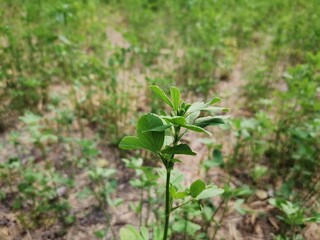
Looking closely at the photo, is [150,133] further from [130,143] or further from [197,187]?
[197,187]

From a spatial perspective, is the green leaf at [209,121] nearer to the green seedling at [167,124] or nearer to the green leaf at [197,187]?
the green seedling at [167,124]

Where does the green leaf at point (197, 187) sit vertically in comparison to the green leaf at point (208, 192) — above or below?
above

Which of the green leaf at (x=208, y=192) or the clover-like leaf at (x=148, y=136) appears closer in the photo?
the clover-like leaf at (x=148, y=136)

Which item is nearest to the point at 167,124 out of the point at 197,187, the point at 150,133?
the point at 150,133

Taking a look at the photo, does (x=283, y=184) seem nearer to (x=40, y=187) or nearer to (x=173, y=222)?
(x=173, y=222)

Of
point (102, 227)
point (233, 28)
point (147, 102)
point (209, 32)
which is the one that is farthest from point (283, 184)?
point (233, 28)

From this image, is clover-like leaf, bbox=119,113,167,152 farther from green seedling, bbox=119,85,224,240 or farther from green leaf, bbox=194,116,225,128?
green leaf, bbox=194,116,225,128

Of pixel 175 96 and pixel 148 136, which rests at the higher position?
pixel 175 96

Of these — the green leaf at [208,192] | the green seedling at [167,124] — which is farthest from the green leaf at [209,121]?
the green leaf at [208,192]

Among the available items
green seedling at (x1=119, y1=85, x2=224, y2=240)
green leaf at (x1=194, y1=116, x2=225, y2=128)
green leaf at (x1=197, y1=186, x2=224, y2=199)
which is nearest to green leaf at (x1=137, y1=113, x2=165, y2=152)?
green seedling at (x1=119, y1=85, x2=224, y2=240)
